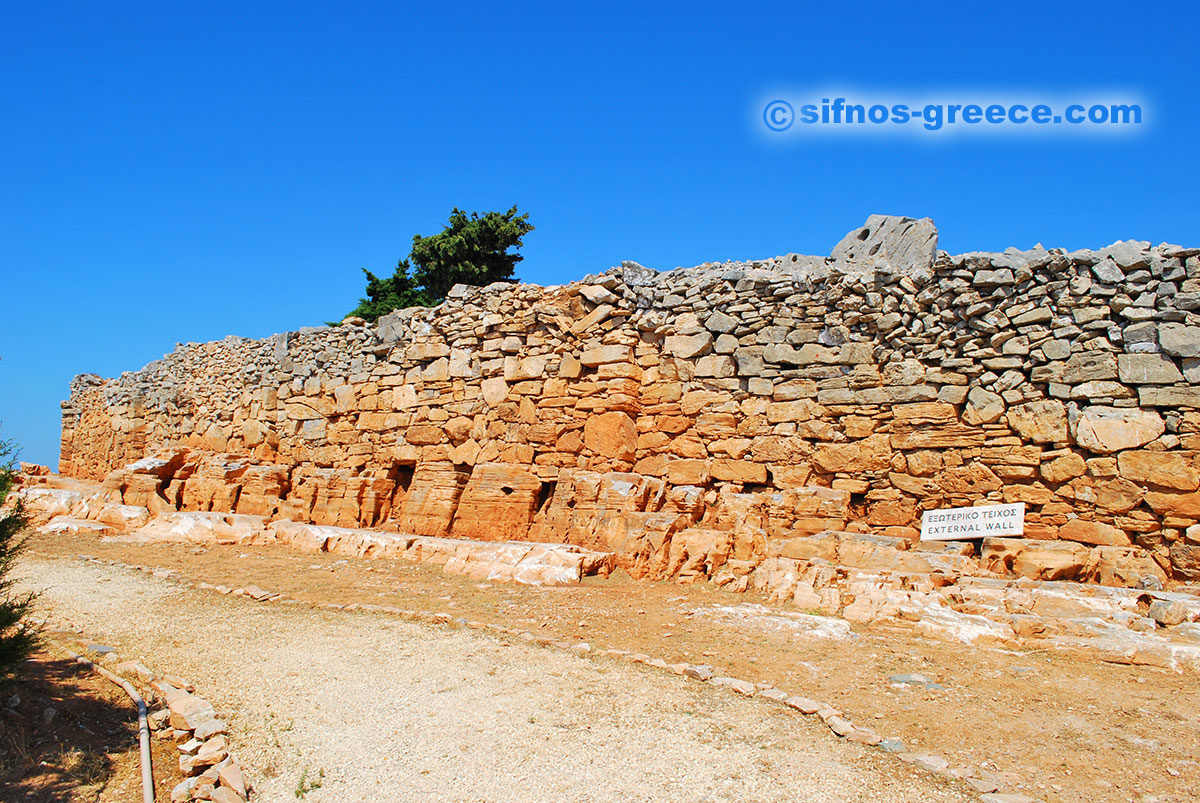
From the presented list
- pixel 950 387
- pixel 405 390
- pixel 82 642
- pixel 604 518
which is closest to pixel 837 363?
pixel 950 387

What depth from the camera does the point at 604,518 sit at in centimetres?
1012

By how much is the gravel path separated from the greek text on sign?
435cm

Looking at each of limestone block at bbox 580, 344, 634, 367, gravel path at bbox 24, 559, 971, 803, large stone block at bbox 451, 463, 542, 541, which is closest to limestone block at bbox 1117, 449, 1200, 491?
gravel path at bbox 24, 559, 971, 803

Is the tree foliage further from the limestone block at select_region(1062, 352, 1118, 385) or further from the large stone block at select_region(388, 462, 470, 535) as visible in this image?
the limestone block at select_region(1062, 352, 1118, 385)

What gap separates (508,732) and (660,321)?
705 cm

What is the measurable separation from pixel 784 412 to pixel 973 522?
2572 mm

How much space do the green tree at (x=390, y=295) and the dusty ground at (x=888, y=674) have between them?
16541mm

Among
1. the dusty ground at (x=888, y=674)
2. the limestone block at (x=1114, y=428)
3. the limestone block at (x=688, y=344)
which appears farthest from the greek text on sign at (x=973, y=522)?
the limestone block at (x=688, y=344)

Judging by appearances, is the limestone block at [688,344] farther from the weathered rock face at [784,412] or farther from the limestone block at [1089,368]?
the limestone block at [1089,368]

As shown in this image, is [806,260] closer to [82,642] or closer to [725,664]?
[725,664]

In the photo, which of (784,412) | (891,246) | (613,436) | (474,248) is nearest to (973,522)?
(784,412)

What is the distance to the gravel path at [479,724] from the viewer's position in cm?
425

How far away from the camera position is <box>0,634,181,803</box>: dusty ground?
14.5 feet

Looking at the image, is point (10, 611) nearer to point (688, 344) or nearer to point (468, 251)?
point (688, 344)
